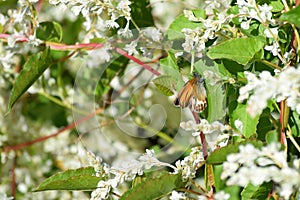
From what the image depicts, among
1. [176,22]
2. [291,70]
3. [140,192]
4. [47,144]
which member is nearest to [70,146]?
[47,144]

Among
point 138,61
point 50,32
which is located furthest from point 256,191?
point 50,32

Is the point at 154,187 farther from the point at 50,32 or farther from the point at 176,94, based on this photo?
the point at 50,32

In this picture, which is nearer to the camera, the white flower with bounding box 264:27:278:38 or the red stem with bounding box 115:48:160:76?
the white flower with bounding box 264:27:278:38

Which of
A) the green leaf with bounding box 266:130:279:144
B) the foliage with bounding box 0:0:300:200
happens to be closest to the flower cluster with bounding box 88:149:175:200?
the foliage with bounding box 0:0:300:200

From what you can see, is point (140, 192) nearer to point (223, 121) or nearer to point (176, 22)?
point (223, 121)

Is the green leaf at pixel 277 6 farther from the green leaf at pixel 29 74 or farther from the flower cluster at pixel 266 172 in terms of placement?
the green leaf at pixel 29 74

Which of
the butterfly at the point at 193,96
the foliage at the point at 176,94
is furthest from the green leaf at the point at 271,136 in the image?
the butterfly at the point at 193,96

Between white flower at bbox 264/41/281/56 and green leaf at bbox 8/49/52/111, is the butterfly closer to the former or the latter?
white flower at bbox 264/41/281/56
